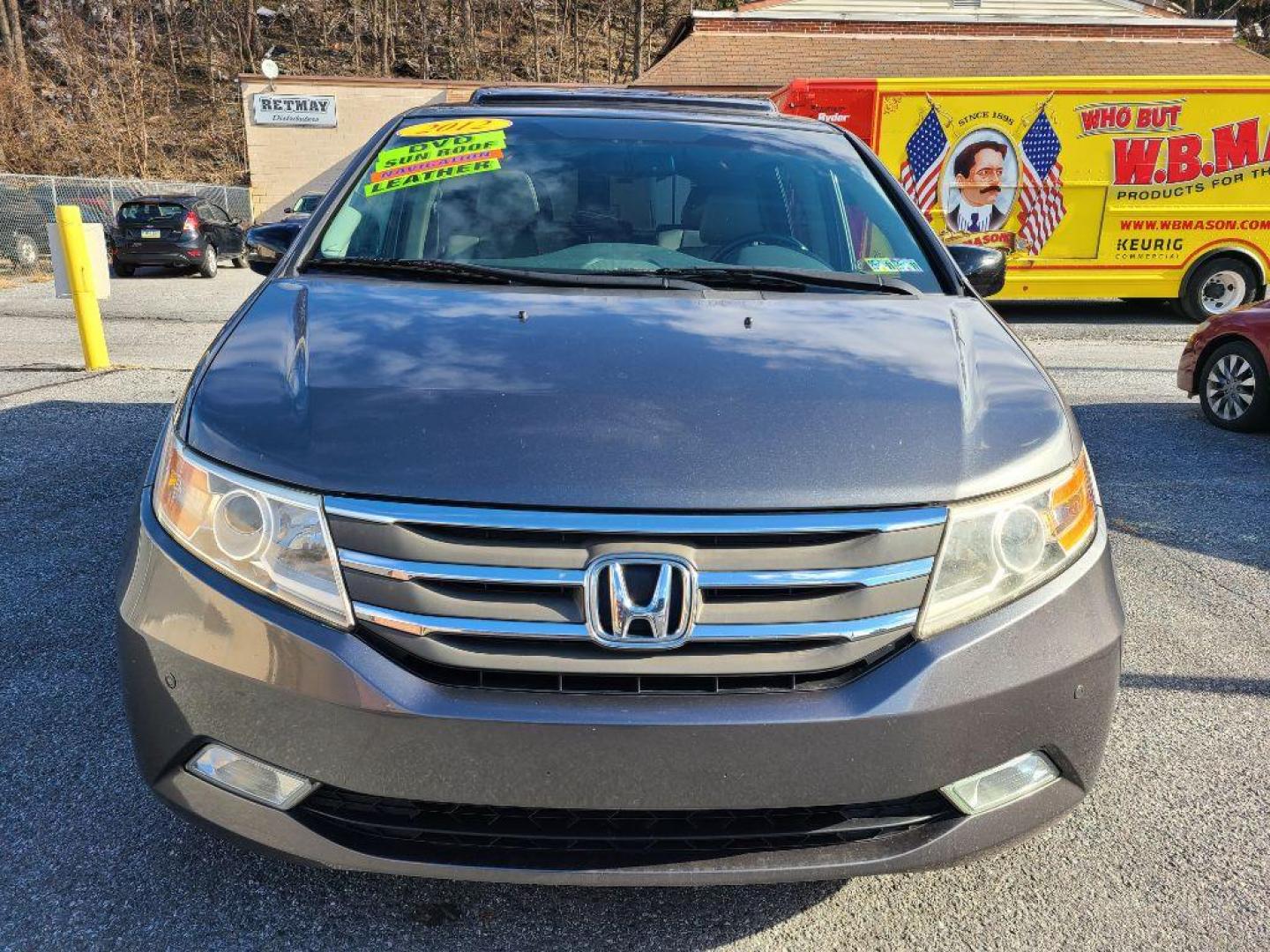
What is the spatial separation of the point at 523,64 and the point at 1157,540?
40904 mm

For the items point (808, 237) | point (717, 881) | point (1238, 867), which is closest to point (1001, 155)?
point (808, 237)

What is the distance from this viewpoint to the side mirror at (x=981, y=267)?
120 inches

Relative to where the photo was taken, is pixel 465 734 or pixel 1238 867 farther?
pixel 1238 867

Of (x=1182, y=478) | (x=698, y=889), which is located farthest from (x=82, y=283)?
(x=1182, y=478)

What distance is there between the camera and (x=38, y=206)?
1883 centimetres

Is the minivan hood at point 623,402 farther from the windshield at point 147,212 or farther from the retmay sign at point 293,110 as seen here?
the retmay sign at point 293,110

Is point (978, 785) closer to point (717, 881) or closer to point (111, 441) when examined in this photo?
point (717, 881)

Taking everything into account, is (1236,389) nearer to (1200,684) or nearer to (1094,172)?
(1200,684)

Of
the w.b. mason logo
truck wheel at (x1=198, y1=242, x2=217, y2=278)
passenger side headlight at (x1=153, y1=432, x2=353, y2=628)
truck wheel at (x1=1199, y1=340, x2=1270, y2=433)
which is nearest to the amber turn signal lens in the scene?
the w.b. mason logo

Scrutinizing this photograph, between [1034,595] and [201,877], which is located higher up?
[1034,595]

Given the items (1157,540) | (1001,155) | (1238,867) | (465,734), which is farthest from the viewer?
(1001,155)

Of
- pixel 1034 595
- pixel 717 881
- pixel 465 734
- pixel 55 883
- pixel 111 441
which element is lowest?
pixel 111 441

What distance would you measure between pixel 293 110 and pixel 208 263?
9.43 metres

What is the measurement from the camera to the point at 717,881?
5.29 ft
